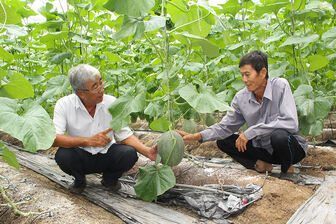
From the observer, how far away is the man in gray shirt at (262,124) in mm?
2389

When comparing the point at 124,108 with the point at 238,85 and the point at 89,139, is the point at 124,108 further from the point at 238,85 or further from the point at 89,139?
the point at 238,85

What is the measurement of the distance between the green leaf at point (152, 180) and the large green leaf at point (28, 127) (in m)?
0.76

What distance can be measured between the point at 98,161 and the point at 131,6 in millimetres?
1315

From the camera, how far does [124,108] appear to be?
1973 millimetres

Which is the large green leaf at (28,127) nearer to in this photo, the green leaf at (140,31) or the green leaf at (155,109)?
the green leaf at (140,31)

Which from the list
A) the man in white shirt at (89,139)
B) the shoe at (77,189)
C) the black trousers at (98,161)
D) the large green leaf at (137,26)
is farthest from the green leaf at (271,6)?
the shoe at (77,189)

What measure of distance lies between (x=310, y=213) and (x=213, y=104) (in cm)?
82

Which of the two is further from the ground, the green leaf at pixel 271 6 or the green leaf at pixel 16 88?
the green leaf at pixel 271 6

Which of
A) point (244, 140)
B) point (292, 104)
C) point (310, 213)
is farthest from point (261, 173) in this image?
point (310, 213)

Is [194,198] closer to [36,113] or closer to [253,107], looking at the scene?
[253,107]

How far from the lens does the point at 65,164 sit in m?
2.37

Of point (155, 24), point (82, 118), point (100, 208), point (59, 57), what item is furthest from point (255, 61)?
point (59, 57)

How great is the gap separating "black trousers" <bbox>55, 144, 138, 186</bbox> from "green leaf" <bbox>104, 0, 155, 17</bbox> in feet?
3.73

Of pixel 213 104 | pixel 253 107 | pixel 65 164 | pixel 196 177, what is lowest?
pixel 196 177
